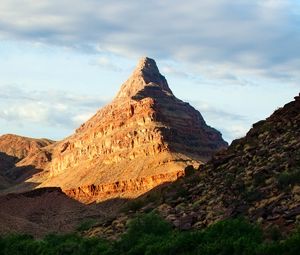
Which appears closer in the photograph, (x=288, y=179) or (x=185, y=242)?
(x=185, y=242)

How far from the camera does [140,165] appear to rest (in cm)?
14650

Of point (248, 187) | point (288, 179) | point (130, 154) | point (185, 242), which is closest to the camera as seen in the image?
point (185, 242)

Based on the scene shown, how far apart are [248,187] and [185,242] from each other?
548 centimetres

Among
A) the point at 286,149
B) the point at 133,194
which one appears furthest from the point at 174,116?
the point at 286,149

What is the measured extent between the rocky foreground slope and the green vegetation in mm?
878

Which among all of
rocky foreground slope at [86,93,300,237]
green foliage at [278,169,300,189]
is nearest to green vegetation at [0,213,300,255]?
rocky foreground slope at [86,93,300,237]

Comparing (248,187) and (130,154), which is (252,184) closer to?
(248,187)

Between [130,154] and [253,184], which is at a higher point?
Result: [130,154]

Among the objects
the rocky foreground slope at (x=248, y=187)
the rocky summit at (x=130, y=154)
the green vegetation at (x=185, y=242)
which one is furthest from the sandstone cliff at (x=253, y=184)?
the rocky summit at (x=130, y=154)

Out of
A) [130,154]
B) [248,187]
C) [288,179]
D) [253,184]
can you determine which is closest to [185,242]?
[288,179]

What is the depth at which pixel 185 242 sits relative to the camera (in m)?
28.2

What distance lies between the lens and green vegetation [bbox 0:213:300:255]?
2422 cm

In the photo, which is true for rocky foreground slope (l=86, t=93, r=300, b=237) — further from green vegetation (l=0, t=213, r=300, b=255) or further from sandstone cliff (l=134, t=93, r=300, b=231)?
green vegetation (l=0, t=213, r=300, b=255)

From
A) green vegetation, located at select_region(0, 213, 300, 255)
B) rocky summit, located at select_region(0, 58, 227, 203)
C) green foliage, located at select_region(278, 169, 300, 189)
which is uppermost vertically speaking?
rocky summit, located at select_region(0, 58, 227, 203)
